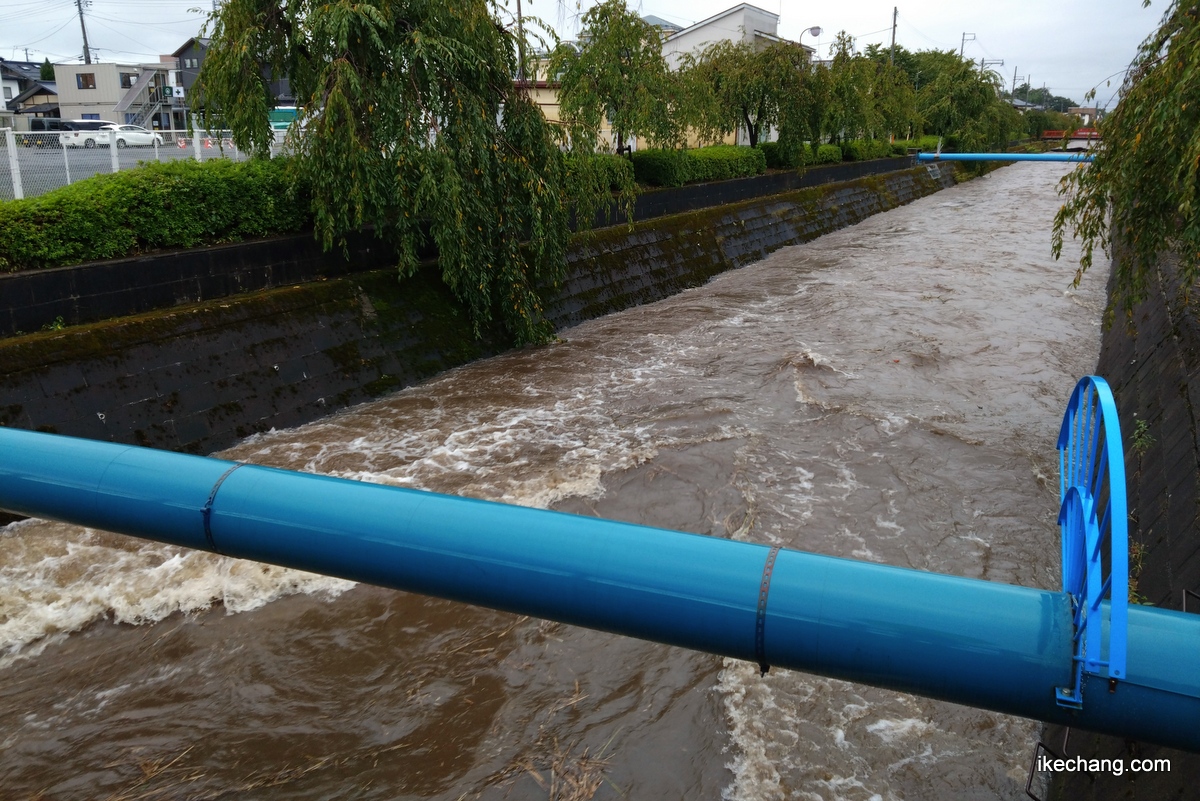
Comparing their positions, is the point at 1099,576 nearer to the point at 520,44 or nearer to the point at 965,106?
the point at 520,44

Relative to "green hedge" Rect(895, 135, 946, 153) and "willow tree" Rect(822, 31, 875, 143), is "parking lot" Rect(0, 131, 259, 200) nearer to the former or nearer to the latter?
"willow tree" Rect(822, 31, 875, 143)

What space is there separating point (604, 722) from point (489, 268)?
6.67 metres

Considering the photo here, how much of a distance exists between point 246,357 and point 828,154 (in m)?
22.6

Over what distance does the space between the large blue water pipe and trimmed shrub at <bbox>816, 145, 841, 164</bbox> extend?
81.2 ft

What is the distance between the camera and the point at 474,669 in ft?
16.1

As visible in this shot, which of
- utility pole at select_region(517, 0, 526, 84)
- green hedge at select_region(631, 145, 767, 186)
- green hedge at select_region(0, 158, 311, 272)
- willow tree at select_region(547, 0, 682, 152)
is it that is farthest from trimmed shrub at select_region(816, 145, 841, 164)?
green hedge at select_region(0, 158, 311, 272)

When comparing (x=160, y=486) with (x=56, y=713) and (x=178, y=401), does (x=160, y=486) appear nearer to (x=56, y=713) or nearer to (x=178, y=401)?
(x=56, y=713)

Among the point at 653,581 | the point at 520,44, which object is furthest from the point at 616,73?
the point at 653,581

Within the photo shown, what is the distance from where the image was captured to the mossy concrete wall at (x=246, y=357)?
6.97 metres

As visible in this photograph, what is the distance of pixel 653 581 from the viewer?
2.49 metres

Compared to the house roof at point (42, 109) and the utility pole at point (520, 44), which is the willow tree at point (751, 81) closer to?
the utility pole at point (520, 44)

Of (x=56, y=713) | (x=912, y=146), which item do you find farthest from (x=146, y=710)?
(x=912, y=146)

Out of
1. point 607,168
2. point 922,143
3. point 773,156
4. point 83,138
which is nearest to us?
point 83,138

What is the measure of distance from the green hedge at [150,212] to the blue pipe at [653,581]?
518cm
